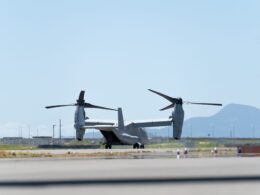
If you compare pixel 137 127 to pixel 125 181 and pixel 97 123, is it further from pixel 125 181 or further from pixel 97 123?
pixel 125 181

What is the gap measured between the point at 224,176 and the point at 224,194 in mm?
2880

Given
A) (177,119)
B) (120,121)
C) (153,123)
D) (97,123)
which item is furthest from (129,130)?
(97,123)

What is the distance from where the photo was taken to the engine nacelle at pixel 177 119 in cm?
10719

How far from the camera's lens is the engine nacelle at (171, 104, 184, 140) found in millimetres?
107188

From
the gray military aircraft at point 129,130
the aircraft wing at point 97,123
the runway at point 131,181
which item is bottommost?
the runway at point 131,181

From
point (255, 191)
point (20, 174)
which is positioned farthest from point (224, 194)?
point (20, 174)

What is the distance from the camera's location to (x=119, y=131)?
107m

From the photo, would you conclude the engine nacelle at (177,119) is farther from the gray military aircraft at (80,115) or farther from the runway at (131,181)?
the runway at (131,181)

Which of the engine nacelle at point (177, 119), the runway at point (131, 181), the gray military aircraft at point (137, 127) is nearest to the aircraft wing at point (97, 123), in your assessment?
the gray military aircraft at point (137, 127)

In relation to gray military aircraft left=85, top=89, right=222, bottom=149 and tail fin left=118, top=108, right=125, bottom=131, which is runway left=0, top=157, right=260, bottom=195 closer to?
gray military aircraft left=85, top=89, right=222, bottom=149

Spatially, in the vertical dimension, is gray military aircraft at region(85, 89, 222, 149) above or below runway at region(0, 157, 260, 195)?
above

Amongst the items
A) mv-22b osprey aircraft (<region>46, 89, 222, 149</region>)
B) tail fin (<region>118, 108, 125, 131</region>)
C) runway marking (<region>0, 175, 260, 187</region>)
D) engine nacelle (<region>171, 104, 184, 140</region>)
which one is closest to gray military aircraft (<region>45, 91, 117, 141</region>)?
mv-22b osprey aircraft (<region>46, 89, 222, 149</region>)

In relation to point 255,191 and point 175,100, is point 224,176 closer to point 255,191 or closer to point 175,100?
point 255,191

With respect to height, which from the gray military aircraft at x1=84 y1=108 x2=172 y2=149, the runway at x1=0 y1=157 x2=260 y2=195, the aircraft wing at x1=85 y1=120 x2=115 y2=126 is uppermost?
the aircraft wing at x1=85 y1=120 x2=115 y2=126
